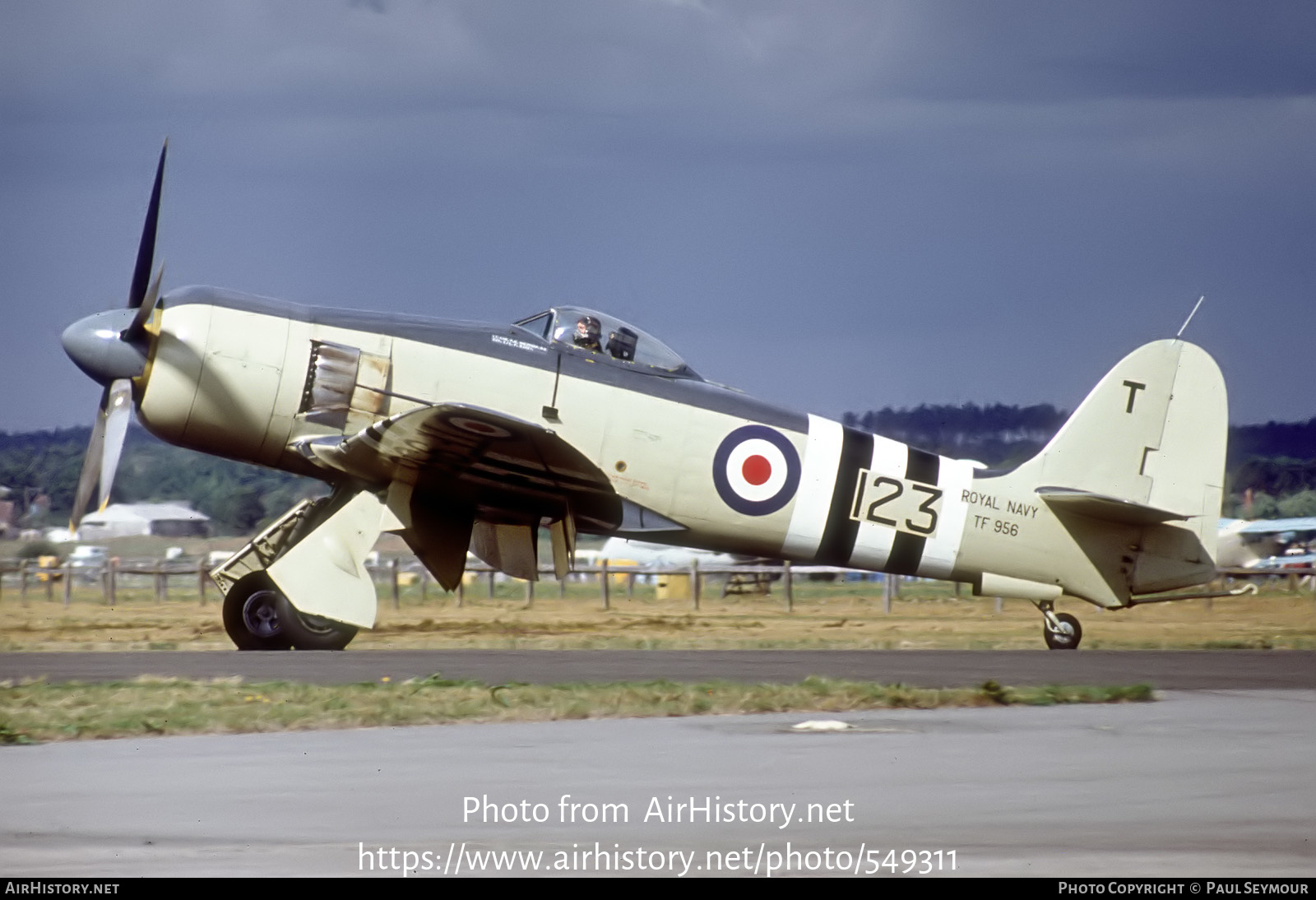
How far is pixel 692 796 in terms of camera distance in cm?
590

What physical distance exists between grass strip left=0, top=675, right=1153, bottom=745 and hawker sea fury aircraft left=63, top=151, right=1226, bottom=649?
2.84 m

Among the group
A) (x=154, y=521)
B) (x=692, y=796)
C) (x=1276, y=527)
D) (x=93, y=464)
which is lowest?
(x=154, y=521)

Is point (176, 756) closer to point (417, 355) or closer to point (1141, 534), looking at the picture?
point (417, 355)

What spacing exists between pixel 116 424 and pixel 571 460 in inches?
152

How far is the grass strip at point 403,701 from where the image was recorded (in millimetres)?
7871

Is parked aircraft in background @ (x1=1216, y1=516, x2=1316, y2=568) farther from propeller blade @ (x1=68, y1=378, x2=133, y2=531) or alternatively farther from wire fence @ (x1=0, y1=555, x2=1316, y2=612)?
propeller blade @ (x1=68, y1=378, x2=133, y2=531)

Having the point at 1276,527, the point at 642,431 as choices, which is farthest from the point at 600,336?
the point at 1276,527

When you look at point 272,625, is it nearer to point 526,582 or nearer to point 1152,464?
point 1152,464

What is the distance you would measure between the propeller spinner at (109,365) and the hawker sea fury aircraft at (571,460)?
19 millimetres

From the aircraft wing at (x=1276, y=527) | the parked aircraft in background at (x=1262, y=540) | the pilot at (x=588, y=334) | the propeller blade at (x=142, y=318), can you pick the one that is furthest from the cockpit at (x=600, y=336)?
the aircraft wing at (x=1276, y=527)

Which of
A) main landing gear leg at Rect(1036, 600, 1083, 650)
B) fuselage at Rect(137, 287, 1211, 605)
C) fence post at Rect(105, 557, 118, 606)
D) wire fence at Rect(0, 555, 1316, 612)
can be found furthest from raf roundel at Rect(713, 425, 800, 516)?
fence post at Rect(105, 557, 118, 606)

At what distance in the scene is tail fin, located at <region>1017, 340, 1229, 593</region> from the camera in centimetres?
1473
